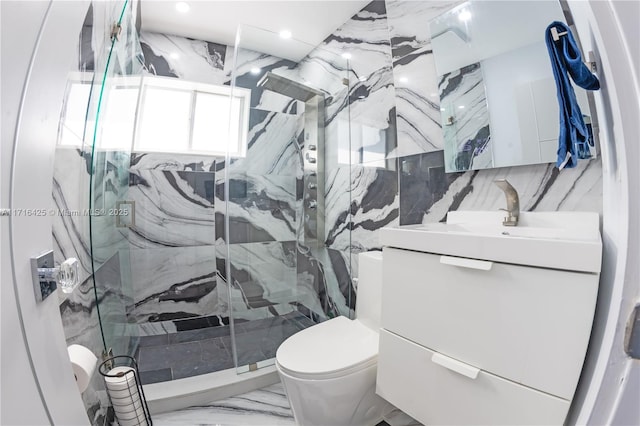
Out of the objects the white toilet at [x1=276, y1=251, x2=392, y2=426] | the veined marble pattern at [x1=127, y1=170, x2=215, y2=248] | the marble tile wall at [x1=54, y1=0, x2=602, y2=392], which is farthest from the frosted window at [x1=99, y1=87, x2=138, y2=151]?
the white toilet at [x1=276, y1=251, x2=392, y2=426]

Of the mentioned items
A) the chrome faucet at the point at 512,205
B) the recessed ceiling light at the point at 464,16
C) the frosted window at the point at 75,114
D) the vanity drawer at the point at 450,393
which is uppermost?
the recessed ceiling light at the point at 464,16

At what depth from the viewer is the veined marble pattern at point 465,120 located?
1.22 metres

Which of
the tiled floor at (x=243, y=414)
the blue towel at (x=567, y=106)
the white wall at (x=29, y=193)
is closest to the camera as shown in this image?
the white wall at (x=29, y=193)

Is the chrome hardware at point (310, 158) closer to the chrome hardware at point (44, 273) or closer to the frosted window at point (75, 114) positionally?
the frosted window at point (75, 114)

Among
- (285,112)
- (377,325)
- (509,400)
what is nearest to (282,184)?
(285,112)

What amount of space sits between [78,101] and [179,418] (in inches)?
60.3

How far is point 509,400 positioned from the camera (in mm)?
728

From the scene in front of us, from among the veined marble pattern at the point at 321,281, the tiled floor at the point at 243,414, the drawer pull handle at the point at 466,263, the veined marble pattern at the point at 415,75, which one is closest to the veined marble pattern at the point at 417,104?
the veined marble pattern at the point at 415,75

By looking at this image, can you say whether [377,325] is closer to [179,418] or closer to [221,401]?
[221,401]

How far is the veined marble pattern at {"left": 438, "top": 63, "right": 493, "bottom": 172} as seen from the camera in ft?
3.99

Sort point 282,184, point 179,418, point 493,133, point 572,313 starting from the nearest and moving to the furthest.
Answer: point 572,313 < point 493,133 < point 179,418 < point 282,184

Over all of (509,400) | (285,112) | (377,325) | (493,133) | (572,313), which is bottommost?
(377,325)

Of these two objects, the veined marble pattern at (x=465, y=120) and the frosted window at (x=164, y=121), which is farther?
the frosted window at (x=164, y=121)

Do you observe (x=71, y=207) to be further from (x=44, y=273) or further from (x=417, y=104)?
(x=417, y=104)
